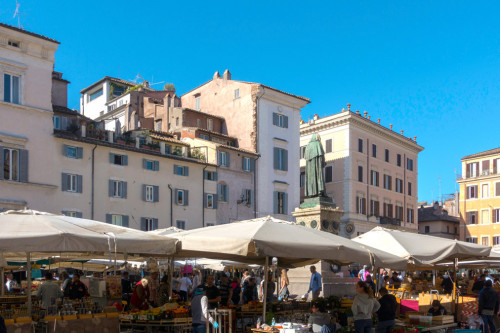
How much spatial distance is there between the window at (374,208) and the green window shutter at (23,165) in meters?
30.8

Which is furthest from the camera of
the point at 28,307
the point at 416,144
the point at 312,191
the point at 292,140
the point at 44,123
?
the point at 416,144

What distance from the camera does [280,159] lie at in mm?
44188

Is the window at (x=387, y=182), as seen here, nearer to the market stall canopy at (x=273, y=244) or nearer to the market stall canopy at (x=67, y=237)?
the market stall canopy at (x=273, y=244)

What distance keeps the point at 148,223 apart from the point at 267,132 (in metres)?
12.4

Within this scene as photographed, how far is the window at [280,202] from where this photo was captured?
1698 inches

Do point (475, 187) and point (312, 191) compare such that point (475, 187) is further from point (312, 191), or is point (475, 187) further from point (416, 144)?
point (312, 191)

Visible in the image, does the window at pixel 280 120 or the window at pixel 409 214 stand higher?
the window at pixel 280 120

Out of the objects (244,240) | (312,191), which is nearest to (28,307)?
(244,240)

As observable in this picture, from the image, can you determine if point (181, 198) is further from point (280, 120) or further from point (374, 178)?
point (374, 178)

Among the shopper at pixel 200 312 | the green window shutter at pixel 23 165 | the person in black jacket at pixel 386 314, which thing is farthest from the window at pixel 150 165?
the person in black jacket at pixel 386 314

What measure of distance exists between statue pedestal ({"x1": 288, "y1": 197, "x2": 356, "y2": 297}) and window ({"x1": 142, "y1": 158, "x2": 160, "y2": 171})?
15493 millimetres

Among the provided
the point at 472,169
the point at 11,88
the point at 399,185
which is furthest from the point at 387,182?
the point at 11,88

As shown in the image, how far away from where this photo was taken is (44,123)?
31344 mm

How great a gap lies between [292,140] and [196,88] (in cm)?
972
